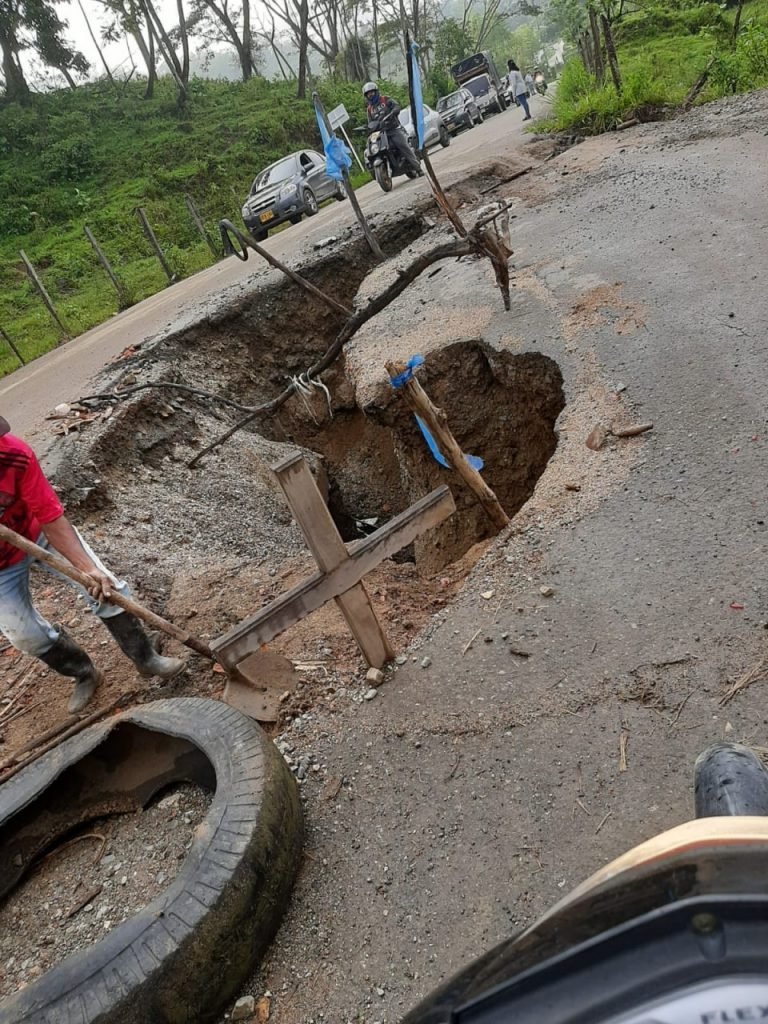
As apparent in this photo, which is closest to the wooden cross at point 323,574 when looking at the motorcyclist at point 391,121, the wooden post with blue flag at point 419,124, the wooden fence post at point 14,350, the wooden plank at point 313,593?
the wooden plank at point 313,593

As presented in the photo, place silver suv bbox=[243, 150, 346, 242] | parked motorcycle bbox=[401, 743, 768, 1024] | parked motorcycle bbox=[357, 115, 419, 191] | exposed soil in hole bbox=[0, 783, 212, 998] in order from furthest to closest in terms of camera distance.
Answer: silver suv bbox=[243, 150, 346, 242], parked motorcycle bbox=[357, 115, 419, 191], exposed soil in hole bbox=[0, 783, 212, 998], parked motorcycle bbox=[401, 743, 768, 1024]

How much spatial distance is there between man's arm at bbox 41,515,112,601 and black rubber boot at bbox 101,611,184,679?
0.32 meters

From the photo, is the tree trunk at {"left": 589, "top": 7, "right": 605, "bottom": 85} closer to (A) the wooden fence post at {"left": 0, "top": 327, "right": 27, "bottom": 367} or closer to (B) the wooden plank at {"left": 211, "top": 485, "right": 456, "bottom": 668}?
(A) the wooden fence post at {"left": 0, "top": 327, "right": 27, "bottom": 367}

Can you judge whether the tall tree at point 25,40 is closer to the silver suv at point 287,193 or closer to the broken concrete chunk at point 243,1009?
the silver suv at point 287,193

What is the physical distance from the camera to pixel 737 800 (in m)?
1.67

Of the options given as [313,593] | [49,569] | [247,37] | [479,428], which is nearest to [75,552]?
[49,569]

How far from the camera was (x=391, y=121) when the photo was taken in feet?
41.3

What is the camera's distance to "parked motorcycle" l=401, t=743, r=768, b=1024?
559 mm

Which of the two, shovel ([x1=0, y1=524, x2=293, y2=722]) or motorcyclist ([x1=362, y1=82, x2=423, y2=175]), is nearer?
shovel ([x1=0, y1=524, x2=293, y2=722])

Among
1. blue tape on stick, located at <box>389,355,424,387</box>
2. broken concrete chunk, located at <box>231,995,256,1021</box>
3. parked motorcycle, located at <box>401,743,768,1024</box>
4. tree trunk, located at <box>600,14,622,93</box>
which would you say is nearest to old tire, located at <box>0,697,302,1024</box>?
broken concrete chunk, located at <box>231,995,256,1021</box>

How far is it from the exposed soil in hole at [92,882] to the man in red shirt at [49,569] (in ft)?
3.21

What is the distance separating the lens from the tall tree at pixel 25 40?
3025cm

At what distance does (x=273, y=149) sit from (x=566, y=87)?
16.8m

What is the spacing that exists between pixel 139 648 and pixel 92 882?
1.30 metres
